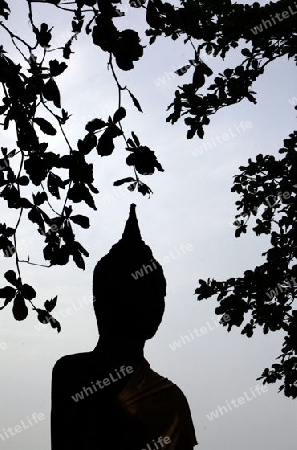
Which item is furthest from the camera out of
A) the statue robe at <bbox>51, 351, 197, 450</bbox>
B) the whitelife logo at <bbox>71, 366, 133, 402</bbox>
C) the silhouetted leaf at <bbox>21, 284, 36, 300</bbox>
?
the silhouetted leaf at <bbox>21, 284, 36, 300</bbox>

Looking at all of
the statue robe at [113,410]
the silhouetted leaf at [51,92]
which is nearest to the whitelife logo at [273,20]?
the silhouetted leaf at [51,92]

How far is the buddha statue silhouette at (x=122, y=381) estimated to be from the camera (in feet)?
8.20

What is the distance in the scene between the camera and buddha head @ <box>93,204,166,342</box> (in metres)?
2.75

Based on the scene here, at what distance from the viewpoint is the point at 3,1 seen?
3426 millimetres

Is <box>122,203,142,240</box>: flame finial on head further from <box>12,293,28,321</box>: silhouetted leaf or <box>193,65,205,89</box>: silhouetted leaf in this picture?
<box>12,293,28,321</box>: silhouetted leaf

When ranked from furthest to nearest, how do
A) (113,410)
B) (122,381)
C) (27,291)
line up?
(27,291) < (122,381) < (113,410)

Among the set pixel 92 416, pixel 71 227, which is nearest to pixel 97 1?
pixel 71 227

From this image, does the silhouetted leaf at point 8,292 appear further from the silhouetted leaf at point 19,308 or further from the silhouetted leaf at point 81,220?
the silhouetted leaf at point 81,220

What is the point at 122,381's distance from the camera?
8.63 ft

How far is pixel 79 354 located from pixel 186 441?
2.24 feet

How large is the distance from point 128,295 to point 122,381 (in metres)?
0.43

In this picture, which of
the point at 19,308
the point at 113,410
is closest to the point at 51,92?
the point at 19,308

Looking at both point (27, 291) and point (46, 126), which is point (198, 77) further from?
point (27, 291)

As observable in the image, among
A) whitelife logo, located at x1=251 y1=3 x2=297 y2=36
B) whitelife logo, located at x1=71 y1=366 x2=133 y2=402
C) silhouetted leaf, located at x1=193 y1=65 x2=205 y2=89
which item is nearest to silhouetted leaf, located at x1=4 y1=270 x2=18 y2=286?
whitelife logo, located at x1=71 y1=366 x2=133 y2=402
